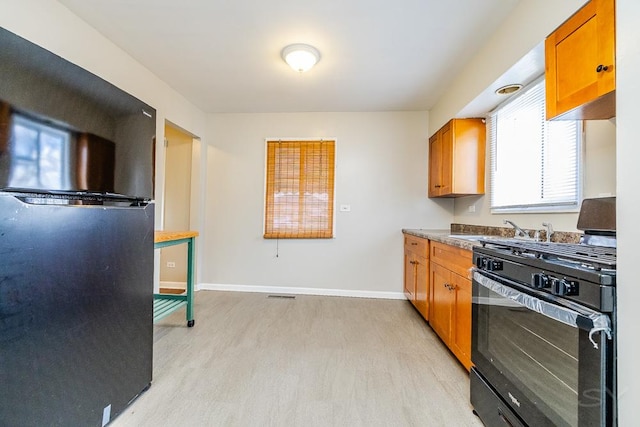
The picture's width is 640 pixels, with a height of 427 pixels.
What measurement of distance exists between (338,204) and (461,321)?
7.29ft

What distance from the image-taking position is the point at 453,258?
212 centimetres

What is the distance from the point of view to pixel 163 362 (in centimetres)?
205

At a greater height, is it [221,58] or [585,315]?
[221,58]

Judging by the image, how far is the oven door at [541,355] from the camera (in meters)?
0.85

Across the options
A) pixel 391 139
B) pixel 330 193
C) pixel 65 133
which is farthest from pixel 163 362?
pixel 391 139

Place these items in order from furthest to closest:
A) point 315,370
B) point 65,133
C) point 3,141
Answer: point 315,370, point 65,133, point 3,141

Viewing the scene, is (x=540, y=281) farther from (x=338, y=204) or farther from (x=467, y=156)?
(x=338, y=204)

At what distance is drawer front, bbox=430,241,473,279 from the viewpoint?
189 centimetres

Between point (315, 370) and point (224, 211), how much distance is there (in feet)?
8.86

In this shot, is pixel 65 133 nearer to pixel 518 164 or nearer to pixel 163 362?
pixel 163 362

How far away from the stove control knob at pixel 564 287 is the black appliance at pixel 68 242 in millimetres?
1970

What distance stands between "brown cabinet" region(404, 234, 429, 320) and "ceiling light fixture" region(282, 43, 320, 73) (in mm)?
2039

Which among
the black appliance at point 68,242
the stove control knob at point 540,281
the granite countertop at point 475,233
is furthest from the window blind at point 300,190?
the stove control knob at point 540,281

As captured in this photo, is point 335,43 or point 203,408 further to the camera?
point 335,43
